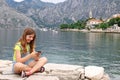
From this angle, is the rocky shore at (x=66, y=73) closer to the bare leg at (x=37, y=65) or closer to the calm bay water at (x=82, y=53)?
the bare leg at (x=37, y=65)

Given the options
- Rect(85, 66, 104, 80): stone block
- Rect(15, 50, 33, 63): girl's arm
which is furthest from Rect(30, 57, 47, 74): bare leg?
Rect(85, 66, 104, 80): stone block

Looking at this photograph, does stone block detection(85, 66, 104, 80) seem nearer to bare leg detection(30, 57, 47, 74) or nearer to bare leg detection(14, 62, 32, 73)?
bare leg detection(30, 57, 47, 74)

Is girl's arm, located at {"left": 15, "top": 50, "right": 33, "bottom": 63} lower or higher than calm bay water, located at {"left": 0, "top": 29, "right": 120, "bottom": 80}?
higher

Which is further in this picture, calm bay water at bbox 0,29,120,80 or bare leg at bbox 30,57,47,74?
calm bay water at bbox 0,29,120,80

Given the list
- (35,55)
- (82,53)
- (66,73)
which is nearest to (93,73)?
(66,73)

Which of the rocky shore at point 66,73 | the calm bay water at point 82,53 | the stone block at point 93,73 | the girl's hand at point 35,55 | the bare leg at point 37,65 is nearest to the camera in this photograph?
the girl's hand at point 35,55

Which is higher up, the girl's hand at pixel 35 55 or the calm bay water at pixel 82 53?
the girl's hand at pixel 35 55

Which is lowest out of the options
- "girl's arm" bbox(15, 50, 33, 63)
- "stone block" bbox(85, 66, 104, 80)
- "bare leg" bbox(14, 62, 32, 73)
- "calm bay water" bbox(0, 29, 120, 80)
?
"calm bay water" bbox(0, 29, 120, 80)

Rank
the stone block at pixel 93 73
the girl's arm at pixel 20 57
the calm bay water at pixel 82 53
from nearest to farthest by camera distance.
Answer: the girl's arm at pixel 20 57 < the stone block at pixel 93 73 < the calm bay water at pixel 82 53

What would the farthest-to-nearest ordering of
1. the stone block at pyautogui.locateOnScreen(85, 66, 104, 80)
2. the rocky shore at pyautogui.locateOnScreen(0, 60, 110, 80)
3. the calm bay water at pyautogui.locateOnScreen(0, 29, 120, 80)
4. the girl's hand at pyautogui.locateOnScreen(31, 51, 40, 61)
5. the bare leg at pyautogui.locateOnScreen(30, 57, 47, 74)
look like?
the calm bay water at pyautogui.locateOnScreen(0, 29, 120, 80) → the stone block at pyautogui.locateOnScreen(85, 66, 104, 80) → the rocky shore at pyautogui.locateOnScreen(0, 60, 110, 80) → the bare leg at pyautogui.locateOnScreen(30, 57, 47, 74) → the girl's hand at pyautogui.locateOnScreen(31, 51, 40, 61)

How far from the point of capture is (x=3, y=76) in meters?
11.6

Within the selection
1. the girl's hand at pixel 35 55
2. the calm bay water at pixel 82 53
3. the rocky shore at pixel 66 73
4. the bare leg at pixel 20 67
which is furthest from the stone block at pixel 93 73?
the calm bay water at pixel 82 53

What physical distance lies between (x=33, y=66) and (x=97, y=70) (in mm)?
3089

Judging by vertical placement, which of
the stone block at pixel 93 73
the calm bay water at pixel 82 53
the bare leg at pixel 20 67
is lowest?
the calm bay water at pixel 82 53
